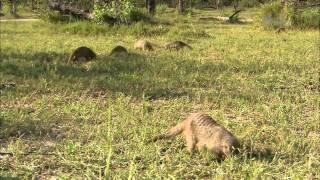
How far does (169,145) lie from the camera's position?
503cm

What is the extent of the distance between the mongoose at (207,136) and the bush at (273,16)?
13.9 m

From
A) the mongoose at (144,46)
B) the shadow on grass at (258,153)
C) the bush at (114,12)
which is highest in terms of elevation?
the bush at (114,12)

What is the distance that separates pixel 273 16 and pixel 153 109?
13179mm

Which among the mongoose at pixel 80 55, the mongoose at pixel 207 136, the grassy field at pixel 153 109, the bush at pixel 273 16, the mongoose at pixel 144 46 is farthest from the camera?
the bush at pixel 273 16

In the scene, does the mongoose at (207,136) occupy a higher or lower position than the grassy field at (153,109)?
higher

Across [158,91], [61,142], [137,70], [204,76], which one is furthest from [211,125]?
[137,70]

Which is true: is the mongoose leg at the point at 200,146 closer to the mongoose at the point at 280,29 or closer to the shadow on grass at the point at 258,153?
the shadow on grass at the point at 258,153

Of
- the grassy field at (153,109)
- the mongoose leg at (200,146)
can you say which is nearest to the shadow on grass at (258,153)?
the grassy field at (153,109)

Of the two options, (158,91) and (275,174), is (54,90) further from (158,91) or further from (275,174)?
(275,174)

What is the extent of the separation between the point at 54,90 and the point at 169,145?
2.86 m

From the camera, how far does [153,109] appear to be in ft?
21.2

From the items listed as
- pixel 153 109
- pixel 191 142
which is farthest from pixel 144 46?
pixel 191 142

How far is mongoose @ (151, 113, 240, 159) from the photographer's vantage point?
4.53 meters

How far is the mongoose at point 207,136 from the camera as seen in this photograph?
4.53m
